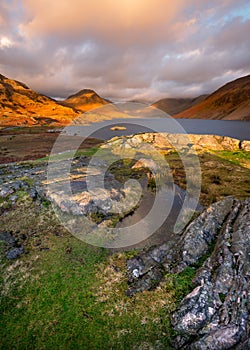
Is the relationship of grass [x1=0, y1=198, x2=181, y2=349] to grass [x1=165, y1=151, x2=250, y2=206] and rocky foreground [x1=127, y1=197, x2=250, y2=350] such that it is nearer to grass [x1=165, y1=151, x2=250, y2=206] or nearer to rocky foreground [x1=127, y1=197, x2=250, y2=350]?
rocky foreground [x1=127, y1=197, x2=250, y2=350]

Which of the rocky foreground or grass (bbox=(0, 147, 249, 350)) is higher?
the rocky foreground

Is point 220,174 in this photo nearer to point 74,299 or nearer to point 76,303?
point 74,299

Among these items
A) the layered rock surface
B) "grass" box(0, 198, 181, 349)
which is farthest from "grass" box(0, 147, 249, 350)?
the layered rock surface

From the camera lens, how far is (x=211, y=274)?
14.3 meters

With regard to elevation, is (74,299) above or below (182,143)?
below

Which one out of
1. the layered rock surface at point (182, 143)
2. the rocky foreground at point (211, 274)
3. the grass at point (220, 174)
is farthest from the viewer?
the layered rock surface at point (182, 143)

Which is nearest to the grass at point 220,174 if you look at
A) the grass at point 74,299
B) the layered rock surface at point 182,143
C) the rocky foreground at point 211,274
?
the layered rock surface at point 182,143

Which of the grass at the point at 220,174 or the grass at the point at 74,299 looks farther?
the grass at the point at 220,174

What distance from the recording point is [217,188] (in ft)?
118

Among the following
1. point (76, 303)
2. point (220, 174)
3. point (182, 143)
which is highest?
point (182, 143)

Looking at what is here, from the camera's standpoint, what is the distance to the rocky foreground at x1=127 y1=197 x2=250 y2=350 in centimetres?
1120

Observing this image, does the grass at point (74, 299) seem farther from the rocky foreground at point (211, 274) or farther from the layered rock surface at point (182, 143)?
the layered rock surface at point (182, 143)

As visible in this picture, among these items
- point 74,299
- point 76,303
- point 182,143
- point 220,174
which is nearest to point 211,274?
point 76,303

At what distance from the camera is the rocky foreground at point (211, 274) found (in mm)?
11195
